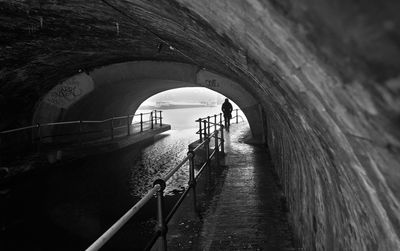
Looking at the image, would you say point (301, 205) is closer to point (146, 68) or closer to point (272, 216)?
point (272, 216)

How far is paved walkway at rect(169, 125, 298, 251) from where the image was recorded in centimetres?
374

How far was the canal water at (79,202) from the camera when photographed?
16.2ft

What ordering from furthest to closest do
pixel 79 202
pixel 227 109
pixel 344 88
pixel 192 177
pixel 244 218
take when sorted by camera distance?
pixel 227 109 < pixel 79 202 < pixel 192 177 < pixel 244 218 < pixel 344 88

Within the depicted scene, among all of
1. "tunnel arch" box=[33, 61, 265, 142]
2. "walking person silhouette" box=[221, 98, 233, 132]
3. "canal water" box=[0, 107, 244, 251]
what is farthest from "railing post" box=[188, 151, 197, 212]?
"walking person silhouette" box=[221, 98, 233, 132]

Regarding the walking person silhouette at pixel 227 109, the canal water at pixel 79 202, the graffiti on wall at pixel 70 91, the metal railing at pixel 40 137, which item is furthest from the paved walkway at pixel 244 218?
the walking person silhouette at pixel 227 109

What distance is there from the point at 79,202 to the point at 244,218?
3.82m

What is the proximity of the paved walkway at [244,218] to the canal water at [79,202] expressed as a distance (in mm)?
1158

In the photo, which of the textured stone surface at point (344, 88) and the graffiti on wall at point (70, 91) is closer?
the textured stone surface at point (344, 88)

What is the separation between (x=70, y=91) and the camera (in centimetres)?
1153

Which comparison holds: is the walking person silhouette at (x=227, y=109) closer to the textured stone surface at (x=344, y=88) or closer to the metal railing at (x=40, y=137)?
the metal railing at (x=40, y=137)

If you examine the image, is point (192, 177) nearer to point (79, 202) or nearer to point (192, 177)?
point (192, 177)

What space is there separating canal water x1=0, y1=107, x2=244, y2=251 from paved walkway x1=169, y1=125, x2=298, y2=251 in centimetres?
116

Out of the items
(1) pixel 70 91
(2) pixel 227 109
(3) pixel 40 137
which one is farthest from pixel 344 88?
(2) pixel 227 109

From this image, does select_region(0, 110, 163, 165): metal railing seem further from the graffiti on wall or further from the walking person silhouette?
the walking person silhouette
